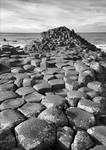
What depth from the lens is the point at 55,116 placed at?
257 centimetres

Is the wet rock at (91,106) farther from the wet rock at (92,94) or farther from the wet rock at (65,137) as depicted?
the wet rock at (65,137)

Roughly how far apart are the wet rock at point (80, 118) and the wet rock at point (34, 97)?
0.58 m

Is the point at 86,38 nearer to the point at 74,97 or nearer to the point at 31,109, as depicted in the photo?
the point at 74,97

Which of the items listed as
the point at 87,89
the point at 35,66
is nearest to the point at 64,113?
the point at 87,89

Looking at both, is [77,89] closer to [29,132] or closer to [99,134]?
[99,134]

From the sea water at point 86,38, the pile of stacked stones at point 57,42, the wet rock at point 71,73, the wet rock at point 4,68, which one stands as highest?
the pile of stacked stones at point 57,42

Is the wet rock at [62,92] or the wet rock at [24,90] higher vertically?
the wet rock at [24,90]

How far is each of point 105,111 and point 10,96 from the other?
58.6 inches

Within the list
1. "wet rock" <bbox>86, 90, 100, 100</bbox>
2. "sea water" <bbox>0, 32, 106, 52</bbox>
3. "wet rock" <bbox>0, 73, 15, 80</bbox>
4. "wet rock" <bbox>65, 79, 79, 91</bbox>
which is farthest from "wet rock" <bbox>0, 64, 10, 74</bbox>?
"sea water" <bbox>0, 32, 106, 52</bbox>

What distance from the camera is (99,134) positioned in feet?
7.88

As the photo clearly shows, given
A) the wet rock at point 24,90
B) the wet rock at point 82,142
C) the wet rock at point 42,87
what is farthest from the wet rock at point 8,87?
the wet rock at point 82,142

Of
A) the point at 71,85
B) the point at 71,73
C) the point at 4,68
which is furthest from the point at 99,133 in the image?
the point at 4,68

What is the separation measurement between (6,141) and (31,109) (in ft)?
2.38

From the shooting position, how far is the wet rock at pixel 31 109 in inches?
109
